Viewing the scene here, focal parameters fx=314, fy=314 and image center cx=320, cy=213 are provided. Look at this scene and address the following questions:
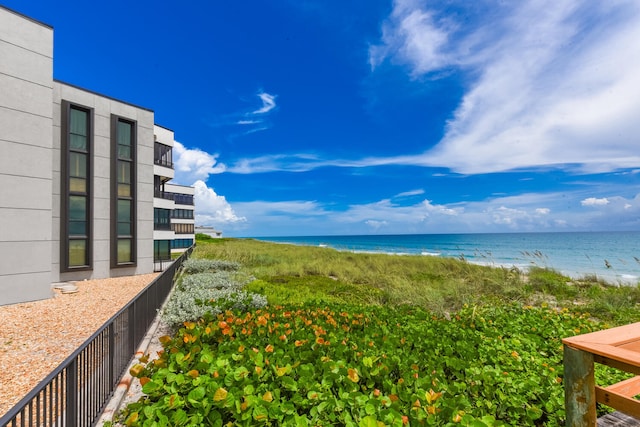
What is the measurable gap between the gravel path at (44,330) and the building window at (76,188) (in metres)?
2.05

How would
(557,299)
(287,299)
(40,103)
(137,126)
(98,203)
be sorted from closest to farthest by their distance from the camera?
(287,299), (557,299), (40,103), (98,203), (137,126)

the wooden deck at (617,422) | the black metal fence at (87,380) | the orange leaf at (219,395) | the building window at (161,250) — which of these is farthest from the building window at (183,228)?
the wooden deck at (617,422)

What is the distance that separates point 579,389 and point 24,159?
45.4ft

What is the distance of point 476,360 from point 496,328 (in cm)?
201

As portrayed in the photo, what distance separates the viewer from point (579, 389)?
1.70 metres

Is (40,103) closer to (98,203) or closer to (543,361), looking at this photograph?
(98,203)

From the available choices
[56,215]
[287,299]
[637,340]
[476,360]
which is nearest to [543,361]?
[476,360]

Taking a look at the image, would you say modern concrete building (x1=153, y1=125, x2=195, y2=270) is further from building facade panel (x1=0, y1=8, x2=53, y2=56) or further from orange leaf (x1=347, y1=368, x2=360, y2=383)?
orange leaf (x1=347, y1=368, x2=360, y2=383)

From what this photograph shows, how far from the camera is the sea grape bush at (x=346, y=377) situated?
218cm

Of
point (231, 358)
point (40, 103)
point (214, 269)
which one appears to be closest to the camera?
point (231, 358)

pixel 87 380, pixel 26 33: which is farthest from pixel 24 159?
pixel 87 380

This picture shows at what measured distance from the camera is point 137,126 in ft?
52.7

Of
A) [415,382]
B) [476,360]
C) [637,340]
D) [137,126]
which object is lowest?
[476,360]

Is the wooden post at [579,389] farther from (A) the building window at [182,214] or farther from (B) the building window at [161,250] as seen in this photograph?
(A) the building window at [182,214]
